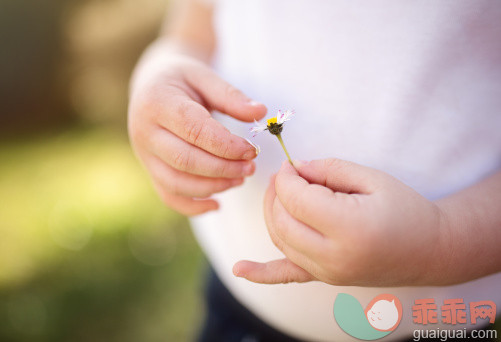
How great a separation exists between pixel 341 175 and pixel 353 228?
8 centimetres

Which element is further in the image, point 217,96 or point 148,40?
point 148,40

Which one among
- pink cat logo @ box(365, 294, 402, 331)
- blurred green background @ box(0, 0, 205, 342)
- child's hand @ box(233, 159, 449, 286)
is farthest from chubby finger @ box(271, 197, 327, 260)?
blurred green background @ box(0, 0, 205, 342)

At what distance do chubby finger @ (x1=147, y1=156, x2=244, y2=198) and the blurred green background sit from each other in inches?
39.9

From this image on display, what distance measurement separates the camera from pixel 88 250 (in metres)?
1.87

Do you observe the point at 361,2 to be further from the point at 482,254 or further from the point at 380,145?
the point at 482,254

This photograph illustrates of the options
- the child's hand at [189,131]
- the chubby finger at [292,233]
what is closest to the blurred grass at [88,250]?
the child's hand at [189,131]

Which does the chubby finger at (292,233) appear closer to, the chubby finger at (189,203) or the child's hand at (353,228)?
the child's hand at (353,228)

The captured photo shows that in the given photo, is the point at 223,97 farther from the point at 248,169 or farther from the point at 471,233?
the point at 471,233

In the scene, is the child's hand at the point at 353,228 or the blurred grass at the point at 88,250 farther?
the blurred grass at the point at 88,250

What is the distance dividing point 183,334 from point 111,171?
1078mm

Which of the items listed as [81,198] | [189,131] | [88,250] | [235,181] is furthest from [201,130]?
[81,198]

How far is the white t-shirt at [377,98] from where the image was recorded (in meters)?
0.57

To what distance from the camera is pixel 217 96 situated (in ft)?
2.08

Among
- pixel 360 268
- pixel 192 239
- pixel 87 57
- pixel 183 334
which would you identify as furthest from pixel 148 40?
pixel 360 268
